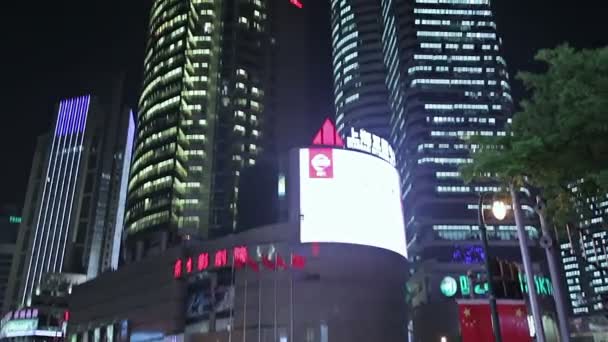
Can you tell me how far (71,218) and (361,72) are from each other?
112189 millimetres

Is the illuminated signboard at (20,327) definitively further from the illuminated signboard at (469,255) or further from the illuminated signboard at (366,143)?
the illuminated signboard at (366,143)

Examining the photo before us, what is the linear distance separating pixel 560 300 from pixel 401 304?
40549 mm

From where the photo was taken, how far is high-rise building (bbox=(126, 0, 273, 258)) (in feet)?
397

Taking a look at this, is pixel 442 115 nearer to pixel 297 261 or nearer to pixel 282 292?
pixel 297 261

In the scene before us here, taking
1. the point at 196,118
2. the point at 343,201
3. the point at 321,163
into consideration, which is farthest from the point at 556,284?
the point at 196,118

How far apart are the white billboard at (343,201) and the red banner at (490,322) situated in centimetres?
959

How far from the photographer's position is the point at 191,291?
59188mm

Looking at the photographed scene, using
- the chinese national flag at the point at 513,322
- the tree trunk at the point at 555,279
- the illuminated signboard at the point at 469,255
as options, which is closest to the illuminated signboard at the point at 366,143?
the chinese national flag at the point at 513,322

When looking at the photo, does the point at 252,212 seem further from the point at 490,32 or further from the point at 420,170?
the point at 490,32

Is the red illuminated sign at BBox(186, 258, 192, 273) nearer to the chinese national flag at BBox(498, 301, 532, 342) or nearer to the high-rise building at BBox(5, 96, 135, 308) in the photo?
the chinese national flag at BBox(498, 301, 532, 342)

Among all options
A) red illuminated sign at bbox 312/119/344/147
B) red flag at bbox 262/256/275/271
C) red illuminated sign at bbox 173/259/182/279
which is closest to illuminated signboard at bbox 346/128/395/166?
red illuminated sign at bbox 312/119/344/147

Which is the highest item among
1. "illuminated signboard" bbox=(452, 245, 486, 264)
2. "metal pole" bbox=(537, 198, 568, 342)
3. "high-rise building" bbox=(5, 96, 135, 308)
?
"high-rise building" bbox=(5, 96, 135, 308)

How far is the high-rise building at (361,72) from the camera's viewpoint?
571 ft

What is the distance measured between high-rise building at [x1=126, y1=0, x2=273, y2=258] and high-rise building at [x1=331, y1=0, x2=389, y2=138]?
46.1 meters
